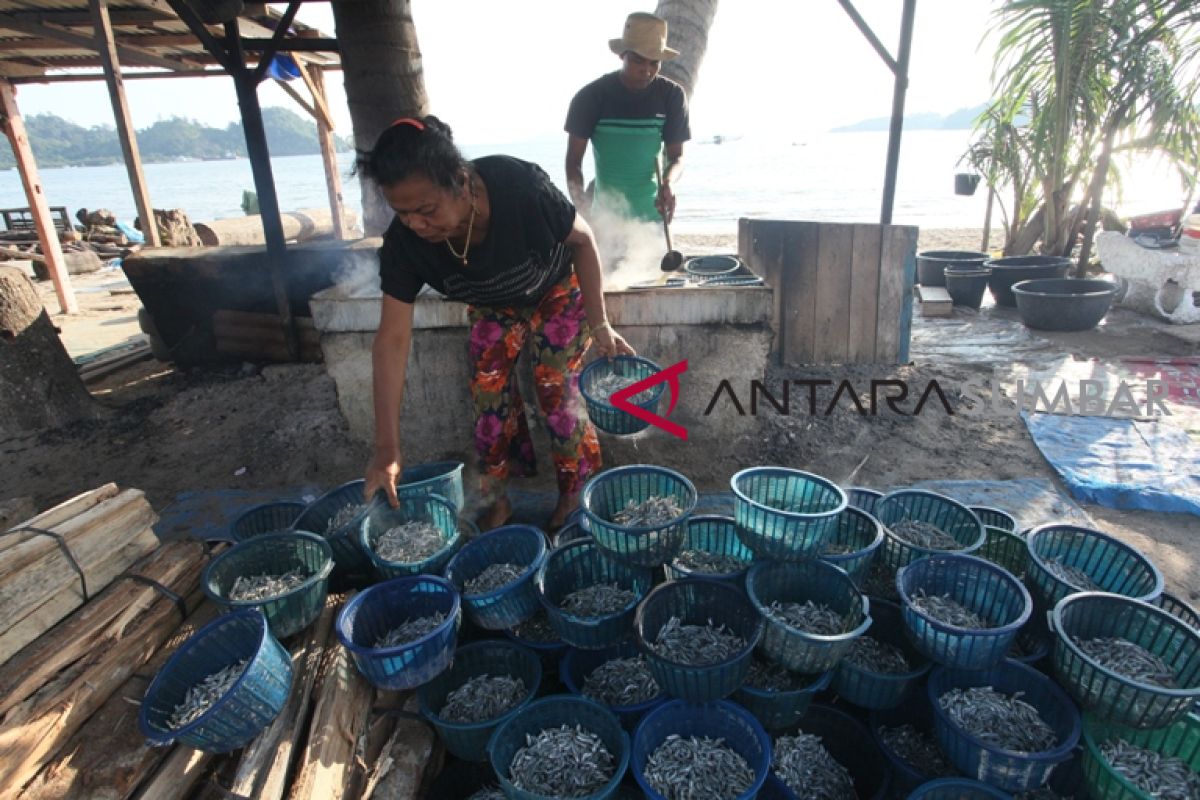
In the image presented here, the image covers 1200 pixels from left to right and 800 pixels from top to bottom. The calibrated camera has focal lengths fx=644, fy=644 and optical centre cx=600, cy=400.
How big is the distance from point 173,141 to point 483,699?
146095 millimetres

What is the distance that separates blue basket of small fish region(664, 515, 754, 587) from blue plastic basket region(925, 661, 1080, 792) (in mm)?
762

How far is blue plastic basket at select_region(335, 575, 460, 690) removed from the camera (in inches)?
86.4

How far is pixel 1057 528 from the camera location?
8.73 feet

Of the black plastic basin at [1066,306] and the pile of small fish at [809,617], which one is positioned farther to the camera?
the black plastic basin at [1066,306]

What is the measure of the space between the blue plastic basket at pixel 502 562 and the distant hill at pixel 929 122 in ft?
306

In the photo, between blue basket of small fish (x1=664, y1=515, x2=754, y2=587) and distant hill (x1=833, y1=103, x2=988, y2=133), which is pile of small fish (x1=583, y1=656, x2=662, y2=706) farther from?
distant hill (x1=833, y1=103, x2=988, y2=133)

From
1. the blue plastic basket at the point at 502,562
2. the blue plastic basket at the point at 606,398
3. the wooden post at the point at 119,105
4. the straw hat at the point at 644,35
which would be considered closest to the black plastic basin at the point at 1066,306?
the straw hat at the point at 644,35

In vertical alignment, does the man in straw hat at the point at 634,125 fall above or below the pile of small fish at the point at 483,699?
above

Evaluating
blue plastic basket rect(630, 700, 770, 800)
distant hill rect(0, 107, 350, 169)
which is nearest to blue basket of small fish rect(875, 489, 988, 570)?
blue plastic basket rect(630, 700, 770, 800)

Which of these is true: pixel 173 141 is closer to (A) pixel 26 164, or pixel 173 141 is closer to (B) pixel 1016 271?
(A) pixel 26 164

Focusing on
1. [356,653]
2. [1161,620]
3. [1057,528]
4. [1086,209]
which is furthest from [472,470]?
[1086,209]

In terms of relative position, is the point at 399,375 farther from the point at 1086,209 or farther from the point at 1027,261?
the point at 1086,209

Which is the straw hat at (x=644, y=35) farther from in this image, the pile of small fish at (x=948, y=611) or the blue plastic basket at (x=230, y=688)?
the blue plastic basket at (x=230, y=688)

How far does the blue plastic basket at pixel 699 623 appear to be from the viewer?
2055 mm
